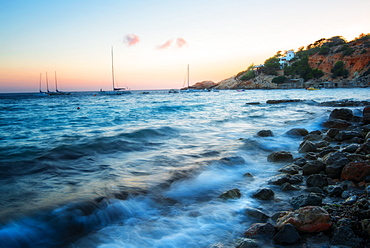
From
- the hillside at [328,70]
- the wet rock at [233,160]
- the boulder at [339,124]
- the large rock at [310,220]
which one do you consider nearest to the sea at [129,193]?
the wet rock at [233,160]

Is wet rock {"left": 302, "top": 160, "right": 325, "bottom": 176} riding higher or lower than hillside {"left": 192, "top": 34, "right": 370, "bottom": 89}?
lower

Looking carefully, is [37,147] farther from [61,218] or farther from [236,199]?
[236,199]

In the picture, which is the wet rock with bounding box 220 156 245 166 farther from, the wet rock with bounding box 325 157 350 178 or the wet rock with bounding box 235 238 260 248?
the wet rock with bounding box 235 238 260 248

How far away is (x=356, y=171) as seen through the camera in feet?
13.6

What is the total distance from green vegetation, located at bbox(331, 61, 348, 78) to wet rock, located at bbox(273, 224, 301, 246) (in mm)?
89297

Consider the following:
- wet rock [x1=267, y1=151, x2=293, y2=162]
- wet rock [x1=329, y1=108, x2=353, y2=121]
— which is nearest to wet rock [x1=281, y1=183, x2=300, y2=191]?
wet rock [x1=267, y1=151, x2=293, y2=162]

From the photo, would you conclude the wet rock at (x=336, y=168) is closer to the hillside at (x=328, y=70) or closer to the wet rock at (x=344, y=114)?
the wet rock at (x=344, y=114)

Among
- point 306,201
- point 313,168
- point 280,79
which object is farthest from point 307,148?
point 280,79

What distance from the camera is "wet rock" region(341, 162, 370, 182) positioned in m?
4.11

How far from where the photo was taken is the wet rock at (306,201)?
337cm

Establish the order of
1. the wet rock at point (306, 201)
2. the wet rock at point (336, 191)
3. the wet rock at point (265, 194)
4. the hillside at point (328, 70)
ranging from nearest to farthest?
the wet rock at point (306, 201)
the wet rock at point (336, 191)
the wet rock at point (265, 194)
the hillside at point (328, 70)

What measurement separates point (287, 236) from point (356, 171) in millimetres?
2391

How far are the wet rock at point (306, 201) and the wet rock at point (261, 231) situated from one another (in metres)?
0.78

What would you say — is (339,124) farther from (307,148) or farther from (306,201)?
(306,201)
